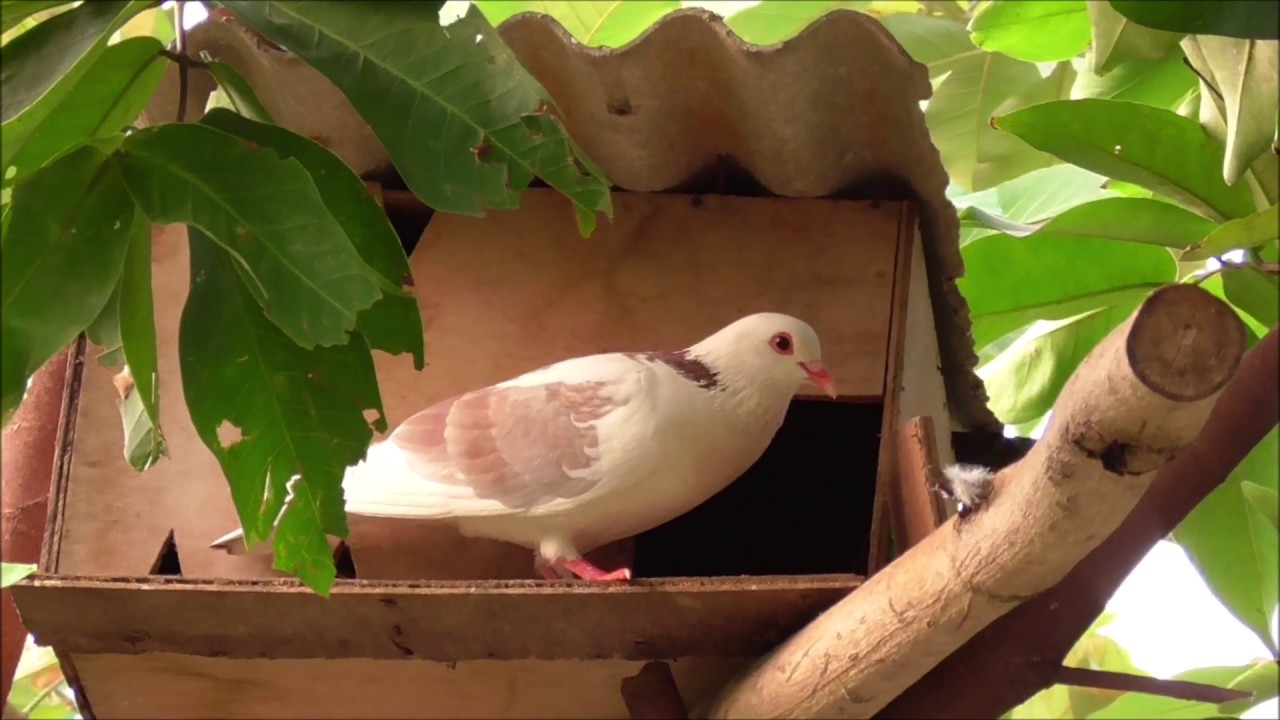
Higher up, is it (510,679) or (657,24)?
(657,24)

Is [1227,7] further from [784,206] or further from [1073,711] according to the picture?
[1073,711]

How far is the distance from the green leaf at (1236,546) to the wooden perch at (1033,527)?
426mm

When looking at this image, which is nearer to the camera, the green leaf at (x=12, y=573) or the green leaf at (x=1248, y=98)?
the green leaf at (x=12, y=573)

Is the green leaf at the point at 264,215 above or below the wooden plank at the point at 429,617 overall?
above

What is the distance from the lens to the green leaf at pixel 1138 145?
1.21 metres

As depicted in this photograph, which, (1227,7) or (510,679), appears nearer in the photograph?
(1227,7)

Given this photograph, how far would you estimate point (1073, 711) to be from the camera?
1982mm

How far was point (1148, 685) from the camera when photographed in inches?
40.3

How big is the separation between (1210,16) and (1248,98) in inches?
12.3

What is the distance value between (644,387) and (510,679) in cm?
38

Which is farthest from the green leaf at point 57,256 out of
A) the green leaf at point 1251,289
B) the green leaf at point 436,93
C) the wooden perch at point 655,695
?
the green leaf at point 1251,289

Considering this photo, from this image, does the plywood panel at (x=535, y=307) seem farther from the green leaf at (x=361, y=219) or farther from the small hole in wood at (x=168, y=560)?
the green leaf at (x=361, y=219)

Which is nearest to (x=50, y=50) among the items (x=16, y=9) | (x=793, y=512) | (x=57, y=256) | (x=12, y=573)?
(x=16, y=9)

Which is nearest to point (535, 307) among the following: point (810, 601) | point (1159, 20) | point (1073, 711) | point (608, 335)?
point (608, 335)
